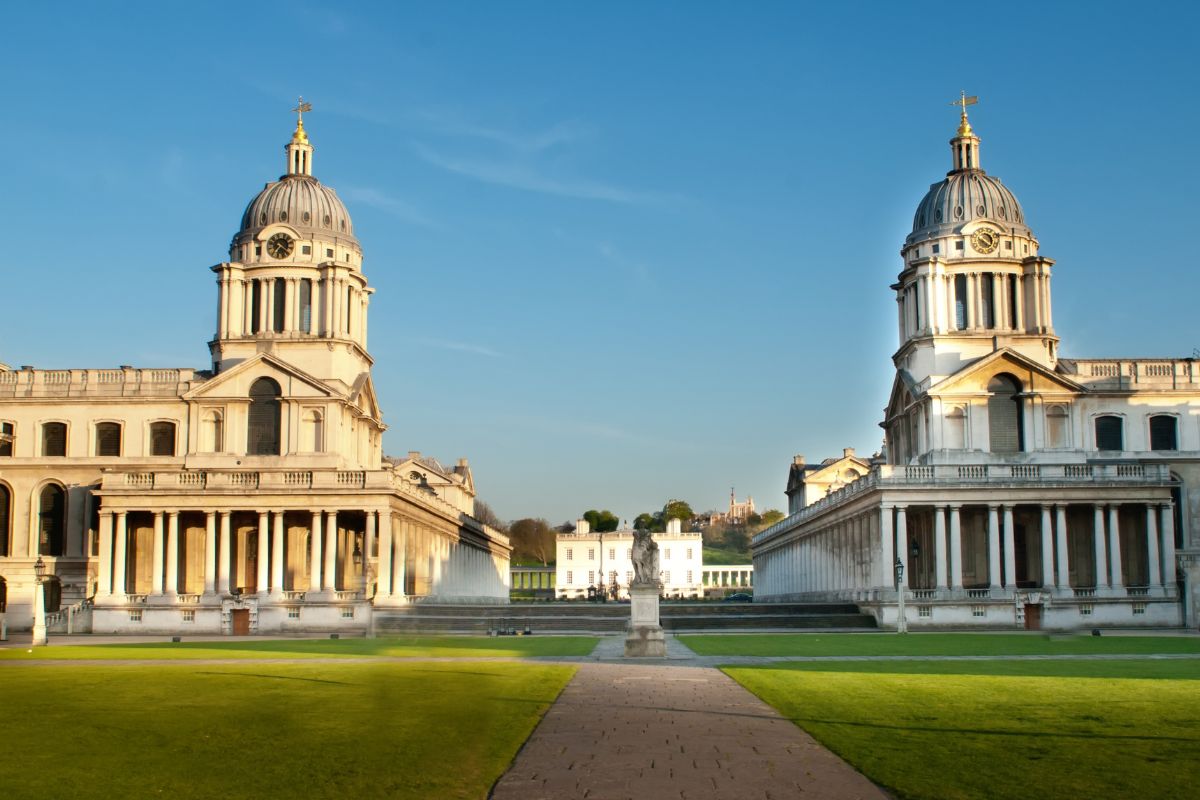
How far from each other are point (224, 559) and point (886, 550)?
3638 centimetres

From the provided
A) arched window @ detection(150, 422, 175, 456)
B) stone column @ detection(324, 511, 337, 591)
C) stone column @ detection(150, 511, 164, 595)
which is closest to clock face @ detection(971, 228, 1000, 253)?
stone column @ detection(324, 511, 337, 591)

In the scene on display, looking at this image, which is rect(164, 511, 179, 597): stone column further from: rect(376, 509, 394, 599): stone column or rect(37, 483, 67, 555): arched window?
rect(376, 509, 394, 599): stone column

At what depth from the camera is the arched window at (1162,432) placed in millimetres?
80875

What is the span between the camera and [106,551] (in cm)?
7375

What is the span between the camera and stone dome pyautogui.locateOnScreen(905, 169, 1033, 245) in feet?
277

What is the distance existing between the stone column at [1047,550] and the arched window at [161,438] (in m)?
51.4

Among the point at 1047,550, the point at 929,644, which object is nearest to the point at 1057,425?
the point at 1047,550

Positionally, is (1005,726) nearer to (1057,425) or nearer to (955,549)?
(955,549)

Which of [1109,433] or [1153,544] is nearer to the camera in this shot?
[1153,544]

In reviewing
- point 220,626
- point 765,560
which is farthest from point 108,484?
point 765,560

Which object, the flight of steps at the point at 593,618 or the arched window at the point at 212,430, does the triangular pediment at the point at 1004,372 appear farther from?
the arched window at the point at 212,430

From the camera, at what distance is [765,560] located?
139125 millimetres

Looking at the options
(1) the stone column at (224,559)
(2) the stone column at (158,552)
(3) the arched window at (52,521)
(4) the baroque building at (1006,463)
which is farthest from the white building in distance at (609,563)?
(2) the stone column at (158,552)

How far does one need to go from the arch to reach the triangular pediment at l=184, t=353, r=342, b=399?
4221 centimetres
